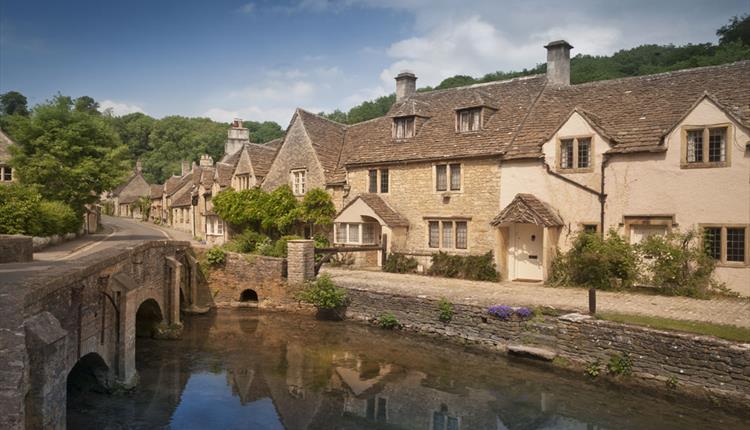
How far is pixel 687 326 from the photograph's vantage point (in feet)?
48.3

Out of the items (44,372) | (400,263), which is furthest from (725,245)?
(44,372)

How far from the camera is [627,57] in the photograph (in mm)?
60656

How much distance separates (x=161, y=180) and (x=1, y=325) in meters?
104

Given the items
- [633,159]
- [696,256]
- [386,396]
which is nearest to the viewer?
[386,396]

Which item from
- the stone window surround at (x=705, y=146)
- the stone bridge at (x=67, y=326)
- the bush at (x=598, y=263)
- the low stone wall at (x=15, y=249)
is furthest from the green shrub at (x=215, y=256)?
the stone window surround at (x=705, y=146)

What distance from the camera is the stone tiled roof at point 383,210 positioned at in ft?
91.5

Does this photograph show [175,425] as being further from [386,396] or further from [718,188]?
[718,188]

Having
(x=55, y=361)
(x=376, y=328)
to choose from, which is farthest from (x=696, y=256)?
(x=55, y=361)

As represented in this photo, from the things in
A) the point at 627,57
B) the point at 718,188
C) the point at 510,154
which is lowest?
Result: the point at 718,188

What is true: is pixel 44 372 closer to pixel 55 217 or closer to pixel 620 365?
pixel 620 365

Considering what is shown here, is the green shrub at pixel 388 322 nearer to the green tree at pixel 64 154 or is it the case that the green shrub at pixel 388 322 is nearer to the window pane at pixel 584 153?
the window pane at pixel 584 153

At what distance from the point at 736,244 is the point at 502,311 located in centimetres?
921

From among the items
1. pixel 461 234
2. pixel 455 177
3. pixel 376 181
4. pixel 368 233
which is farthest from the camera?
pixel 376 181

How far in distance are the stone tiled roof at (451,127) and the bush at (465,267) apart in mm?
4945
